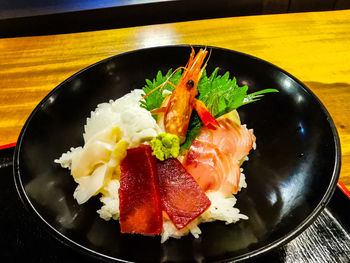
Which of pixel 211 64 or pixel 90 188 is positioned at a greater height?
pixel 211 64

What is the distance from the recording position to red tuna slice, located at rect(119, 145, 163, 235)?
3.91ft

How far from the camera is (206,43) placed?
2.54 m

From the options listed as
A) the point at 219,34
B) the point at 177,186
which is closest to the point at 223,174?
the point at 177,186

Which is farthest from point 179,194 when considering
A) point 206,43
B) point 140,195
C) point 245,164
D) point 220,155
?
point 206,43

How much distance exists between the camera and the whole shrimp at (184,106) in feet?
5.09

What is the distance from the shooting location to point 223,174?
1.41 metres

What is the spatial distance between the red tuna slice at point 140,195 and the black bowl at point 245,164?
59mm

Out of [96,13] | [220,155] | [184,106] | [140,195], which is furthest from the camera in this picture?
[96,13]

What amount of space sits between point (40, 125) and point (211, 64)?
115 centimetres

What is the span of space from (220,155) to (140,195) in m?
0.49

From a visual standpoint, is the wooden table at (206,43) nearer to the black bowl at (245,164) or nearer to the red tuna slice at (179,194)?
the black bowl at (245,164)

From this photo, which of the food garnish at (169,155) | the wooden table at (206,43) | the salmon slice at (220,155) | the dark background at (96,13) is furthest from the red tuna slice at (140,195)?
the dark background at (96,13)

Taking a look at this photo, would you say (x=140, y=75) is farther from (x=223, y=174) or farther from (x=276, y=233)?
(x=276, y=233)

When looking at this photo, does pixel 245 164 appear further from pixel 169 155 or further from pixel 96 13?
pixel 96 13
